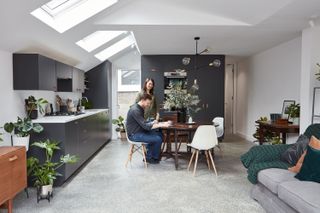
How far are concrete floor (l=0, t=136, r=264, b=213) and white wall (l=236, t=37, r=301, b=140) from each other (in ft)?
6.49

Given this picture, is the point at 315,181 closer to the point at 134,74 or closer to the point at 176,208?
the point at 176,208

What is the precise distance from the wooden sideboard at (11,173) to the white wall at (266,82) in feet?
15.9

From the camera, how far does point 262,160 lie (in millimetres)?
3000

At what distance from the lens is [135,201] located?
3.02m

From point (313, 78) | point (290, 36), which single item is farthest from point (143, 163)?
point (290, 36)

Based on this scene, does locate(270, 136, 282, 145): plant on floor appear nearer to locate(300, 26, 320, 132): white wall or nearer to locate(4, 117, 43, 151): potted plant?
locate(300, 26, 320, 132): white wall

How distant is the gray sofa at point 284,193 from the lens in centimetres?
200

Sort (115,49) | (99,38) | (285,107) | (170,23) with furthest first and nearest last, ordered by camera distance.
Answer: (115,49)
(99,38)
(285,107)
(170,23)

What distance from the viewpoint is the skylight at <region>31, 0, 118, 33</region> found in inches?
140

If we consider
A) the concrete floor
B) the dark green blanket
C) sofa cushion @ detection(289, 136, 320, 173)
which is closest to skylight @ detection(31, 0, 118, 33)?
the concrete floor

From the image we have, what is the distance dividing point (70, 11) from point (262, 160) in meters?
3.37

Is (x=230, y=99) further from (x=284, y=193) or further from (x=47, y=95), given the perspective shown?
(x=284, y=193)

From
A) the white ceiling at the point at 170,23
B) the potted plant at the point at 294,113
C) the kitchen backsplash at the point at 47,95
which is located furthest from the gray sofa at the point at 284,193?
the kitchen backsplash at the point at 47,95

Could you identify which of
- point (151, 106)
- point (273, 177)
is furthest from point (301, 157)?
point (151, 106)
